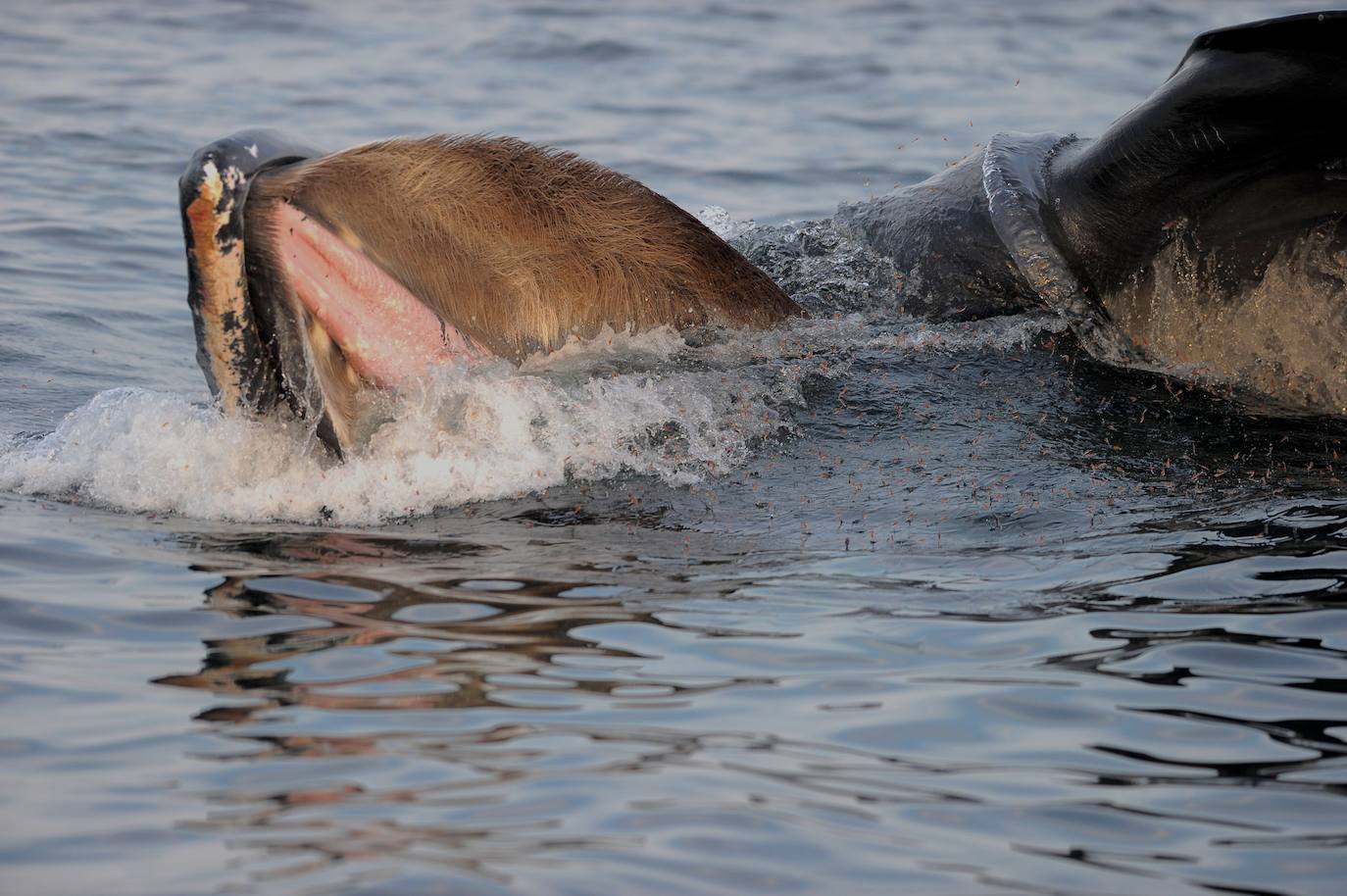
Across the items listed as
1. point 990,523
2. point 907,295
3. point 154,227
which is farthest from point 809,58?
point 990,523

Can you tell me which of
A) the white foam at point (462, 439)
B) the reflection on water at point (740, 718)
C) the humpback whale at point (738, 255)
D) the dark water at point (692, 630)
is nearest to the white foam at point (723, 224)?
the dark water at point (692, 630)

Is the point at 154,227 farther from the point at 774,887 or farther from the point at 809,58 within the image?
the point at 774,887

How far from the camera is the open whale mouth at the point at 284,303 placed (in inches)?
199

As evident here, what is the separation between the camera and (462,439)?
5.77 meters

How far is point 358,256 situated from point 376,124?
10841 millimetres

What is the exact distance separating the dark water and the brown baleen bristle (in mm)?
173

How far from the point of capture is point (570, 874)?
3283mm

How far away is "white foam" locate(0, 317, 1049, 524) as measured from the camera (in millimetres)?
5539

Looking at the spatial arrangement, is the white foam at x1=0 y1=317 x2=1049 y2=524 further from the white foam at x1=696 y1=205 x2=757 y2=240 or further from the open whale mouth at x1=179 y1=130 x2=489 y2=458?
the white foam at x1=696 y1=205 x2=757 y2=240

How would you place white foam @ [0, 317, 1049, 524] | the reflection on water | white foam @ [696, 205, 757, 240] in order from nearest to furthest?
1. the reflection on water
2. white foam @ [0, 317, 1049, 524]
3. white foam @ [696, 205, 757, 240]

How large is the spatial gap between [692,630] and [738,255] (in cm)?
219

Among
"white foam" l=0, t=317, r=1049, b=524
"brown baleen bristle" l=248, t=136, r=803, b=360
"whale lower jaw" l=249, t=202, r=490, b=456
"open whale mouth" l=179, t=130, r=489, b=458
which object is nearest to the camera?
"open whale mouth" l=179, t=130, r=489, b=458

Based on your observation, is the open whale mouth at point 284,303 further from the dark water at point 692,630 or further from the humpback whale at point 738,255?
the dark water at point 692,630

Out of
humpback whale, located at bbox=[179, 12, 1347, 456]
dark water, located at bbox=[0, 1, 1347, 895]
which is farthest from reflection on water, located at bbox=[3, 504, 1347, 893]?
humpback whale, located at bbox=[179, 12, 1347, 456]
